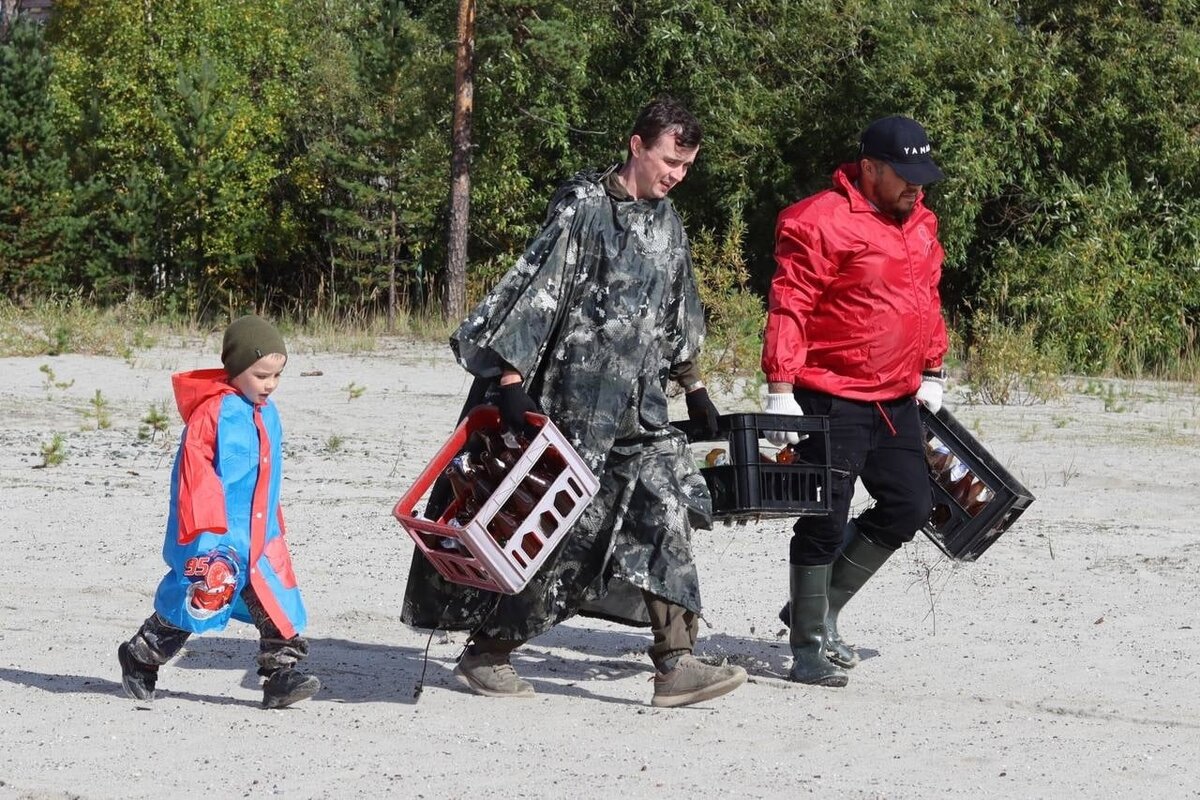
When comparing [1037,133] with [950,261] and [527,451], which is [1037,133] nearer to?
[950,261]

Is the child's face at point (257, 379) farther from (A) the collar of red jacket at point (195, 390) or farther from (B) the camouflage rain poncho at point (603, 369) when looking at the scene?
(B) the camouflage rain poncho at point (603, 369)

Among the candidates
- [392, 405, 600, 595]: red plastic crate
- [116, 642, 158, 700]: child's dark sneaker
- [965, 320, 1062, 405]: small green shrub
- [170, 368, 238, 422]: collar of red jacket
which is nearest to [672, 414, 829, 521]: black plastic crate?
[392, 405, 600, 595]: red plastic crate

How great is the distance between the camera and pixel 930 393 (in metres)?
6.15

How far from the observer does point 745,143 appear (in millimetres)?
22000

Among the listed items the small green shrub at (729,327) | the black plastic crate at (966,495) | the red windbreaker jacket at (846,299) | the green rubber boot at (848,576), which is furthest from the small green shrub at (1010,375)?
the red windbreaker jacket at (846,299)

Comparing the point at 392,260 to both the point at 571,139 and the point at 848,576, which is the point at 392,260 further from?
the point at 848,576

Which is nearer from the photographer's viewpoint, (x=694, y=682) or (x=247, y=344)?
(x=247, y=344)

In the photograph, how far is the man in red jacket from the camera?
18.4ft

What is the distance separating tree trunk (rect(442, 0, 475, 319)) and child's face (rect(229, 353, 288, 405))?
61.7ft

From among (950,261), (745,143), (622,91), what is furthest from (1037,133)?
(622,91)

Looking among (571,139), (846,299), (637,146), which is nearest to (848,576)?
(846,299)

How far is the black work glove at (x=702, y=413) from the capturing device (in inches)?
220

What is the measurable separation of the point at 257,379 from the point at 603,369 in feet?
3.29

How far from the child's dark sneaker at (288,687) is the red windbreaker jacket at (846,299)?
1653 millimetres
